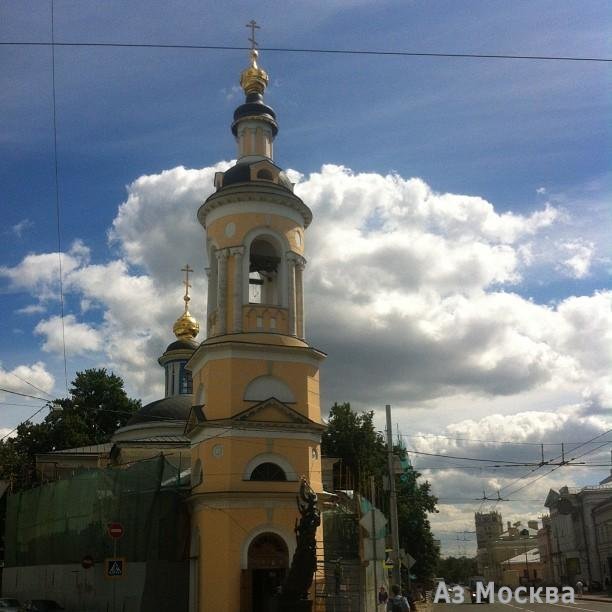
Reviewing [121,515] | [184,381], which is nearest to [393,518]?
[121,515]

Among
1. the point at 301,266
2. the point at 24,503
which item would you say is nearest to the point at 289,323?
the point at 301,266

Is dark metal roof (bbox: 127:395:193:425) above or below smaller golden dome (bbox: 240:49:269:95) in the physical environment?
below

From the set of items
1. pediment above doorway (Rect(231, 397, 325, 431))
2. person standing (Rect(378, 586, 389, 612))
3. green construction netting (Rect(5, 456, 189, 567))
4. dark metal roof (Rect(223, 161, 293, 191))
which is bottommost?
person standing (Rect(378, 586, 389, 612))

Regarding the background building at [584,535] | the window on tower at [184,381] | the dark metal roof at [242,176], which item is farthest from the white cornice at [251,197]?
the background building at [584,535]

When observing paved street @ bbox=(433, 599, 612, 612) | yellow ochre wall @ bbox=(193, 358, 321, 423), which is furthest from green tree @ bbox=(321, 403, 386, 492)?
yellow ochre wall @ bbox=(193, 358, 321, 423)

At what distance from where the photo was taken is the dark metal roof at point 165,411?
116 ft

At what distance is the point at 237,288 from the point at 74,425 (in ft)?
79.8

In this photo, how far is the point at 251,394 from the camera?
22.8m

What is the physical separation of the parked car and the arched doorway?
266 inches

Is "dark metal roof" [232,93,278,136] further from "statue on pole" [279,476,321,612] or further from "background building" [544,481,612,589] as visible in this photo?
"background building" [544,481,612,589]

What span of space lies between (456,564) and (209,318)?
14311 centimetres

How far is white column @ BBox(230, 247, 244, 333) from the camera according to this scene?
2356 centimetres

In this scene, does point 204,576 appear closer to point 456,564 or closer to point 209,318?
point 209,318

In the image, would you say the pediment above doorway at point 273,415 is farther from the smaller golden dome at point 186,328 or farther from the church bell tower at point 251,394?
the smaller golden dome at point 186,328
